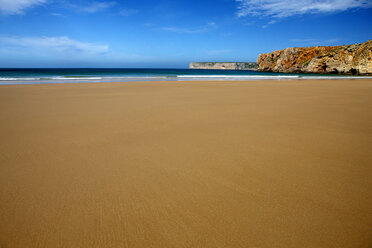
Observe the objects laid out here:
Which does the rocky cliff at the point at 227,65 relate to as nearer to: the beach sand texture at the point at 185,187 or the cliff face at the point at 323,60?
the cliff face at the point at 323,60

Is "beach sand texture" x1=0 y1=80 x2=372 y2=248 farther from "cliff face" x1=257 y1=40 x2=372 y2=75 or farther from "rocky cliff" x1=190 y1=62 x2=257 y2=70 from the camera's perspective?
"rocky cliff" x1=190 y1=62 x2=257 y2=70

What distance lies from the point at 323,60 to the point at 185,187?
6297 cm

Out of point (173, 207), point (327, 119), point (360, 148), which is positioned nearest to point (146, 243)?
point (173, 207)

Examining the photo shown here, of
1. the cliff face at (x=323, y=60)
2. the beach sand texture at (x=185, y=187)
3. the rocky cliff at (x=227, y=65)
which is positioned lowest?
the beach sand texture at (x=185, y=187)

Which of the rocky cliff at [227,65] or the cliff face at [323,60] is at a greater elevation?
the rocky cliff at [227,65]

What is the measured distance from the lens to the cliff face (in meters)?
39.3

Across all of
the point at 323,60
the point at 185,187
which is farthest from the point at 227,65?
the point at 185,187

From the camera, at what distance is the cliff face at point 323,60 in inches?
1549

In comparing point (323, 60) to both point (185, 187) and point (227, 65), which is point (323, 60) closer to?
point (185, 187)

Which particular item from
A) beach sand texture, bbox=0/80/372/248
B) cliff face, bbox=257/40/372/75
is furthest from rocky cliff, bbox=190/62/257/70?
A: beach sand texture, bbox=0/80/372/248

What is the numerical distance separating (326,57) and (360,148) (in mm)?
60390

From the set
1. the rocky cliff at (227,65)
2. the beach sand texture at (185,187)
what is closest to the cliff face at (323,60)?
the beach sand texture at (185,187)

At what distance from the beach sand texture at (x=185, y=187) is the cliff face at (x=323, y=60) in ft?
160

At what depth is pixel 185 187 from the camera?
1.81 metres
